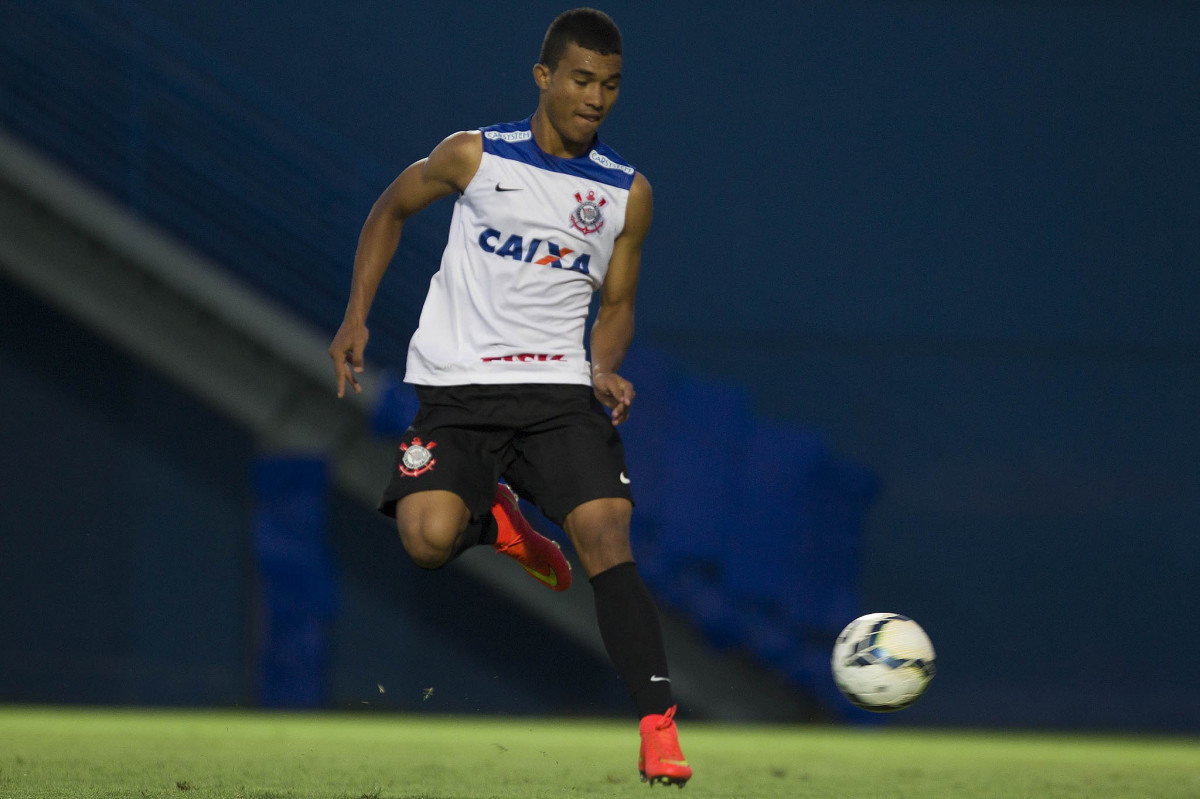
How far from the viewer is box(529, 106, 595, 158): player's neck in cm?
419

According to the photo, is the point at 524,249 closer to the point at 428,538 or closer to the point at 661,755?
the point at 428,538

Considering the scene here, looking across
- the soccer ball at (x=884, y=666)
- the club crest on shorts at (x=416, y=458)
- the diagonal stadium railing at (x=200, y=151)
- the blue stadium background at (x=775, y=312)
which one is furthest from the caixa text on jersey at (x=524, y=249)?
the diagonal stadium railing at (x=200, y=151)

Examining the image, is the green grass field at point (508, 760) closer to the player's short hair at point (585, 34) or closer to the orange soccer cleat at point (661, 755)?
the orange soccer cleat at point (661, 755)

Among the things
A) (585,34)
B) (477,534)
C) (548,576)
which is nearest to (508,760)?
(548,576)

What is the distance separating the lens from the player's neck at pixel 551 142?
165 inches

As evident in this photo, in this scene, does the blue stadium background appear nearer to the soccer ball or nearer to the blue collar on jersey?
the soccer ball

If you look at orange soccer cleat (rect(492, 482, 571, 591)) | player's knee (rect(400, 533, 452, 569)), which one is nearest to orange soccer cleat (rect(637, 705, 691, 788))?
player's knee (rect(400, 533, 452, 569))

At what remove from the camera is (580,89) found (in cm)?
403

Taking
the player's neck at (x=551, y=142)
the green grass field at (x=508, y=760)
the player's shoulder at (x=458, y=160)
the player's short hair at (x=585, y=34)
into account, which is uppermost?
the player's short hair at (x=585, y=34)

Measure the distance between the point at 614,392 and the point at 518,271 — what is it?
1.47 feet

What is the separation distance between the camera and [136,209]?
8.81 meters

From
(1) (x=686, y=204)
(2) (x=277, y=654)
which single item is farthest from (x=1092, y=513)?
(2) (x=277, y=654)

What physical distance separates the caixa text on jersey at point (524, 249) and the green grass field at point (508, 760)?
1566 millimetres

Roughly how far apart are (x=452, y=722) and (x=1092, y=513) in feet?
14.5
